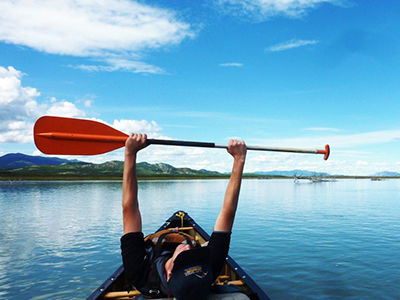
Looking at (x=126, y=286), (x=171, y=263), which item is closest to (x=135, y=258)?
(x=171, y=263)

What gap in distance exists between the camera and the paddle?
4.24m

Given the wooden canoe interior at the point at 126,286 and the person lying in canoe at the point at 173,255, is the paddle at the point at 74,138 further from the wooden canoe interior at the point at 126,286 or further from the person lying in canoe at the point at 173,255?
the wooden canoe interior at the point at 126,286

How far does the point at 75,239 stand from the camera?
1639 cm

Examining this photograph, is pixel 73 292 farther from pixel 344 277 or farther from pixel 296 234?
pixel 296 234

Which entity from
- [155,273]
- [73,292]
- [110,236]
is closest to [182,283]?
[155,273]

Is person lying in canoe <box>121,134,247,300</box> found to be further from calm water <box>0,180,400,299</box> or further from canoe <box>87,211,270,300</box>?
calm water <box>0,180,400,299</box>

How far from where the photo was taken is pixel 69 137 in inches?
168

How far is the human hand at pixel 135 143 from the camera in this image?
311 centimetres

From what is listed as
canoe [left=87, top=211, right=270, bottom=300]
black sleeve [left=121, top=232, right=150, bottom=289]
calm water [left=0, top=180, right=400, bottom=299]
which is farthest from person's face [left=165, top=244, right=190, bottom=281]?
calm water [left=0, top=180, right=400, bottom=299]

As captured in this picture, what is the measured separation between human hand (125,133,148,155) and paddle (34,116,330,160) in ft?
3.37

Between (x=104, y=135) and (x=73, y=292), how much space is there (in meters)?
7.14

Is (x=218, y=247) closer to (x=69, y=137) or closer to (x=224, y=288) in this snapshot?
(x=224, y=288)

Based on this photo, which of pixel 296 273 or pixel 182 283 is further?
pixel 296 273

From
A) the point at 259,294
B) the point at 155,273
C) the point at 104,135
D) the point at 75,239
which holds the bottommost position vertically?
the point at 75,239
